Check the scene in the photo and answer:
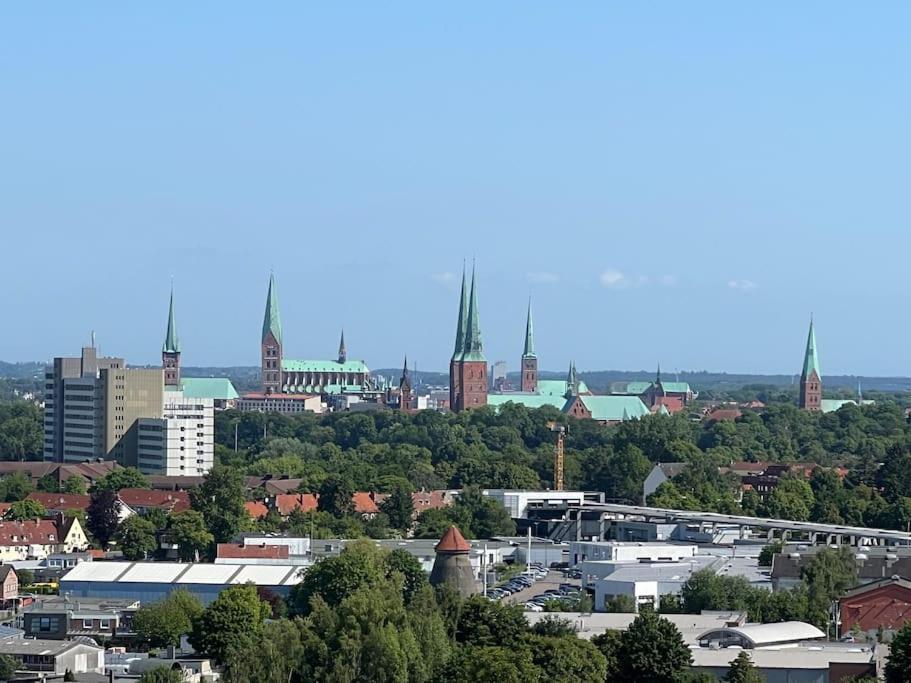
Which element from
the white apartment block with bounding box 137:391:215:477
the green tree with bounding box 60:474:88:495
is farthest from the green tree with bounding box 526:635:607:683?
the white apartment block with bounding box 137:391:215:477

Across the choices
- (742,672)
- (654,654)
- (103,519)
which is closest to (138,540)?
(103,519)

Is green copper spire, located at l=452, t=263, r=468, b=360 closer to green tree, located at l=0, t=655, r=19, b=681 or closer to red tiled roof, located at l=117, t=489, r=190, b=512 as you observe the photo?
red tiled roof, located at l=117, t=489, r=190, b=512

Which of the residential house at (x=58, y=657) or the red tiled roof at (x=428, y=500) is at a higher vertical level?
the red tiled roof at (x=428, y=500)

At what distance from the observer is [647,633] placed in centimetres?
5081

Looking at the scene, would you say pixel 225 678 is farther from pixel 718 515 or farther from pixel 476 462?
pixel 476 462

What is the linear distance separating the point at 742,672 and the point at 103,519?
162ft

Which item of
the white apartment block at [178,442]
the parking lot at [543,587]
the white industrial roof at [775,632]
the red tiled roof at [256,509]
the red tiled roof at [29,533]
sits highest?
the white apartment block at [178,442]

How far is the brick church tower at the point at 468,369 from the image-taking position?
19350 centimetres

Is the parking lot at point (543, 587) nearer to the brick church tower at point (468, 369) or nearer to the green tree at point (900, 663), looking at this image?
the green tree at point (900, 663)

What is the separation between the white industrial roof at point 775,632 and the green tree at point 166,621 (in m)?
13.4

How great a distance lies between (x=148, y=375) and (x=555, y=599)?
2921 inches

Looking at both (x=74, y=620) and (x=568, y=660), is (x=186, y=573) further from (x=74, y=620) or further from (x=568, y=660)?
(x=568, y=660)

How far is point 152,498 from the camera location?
344 ft

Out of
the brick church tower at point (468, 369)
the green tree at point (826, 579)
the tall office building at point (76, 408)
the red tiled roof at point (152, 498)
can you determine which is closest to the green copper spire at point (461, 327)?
the brick church tower at point (468, 369)
